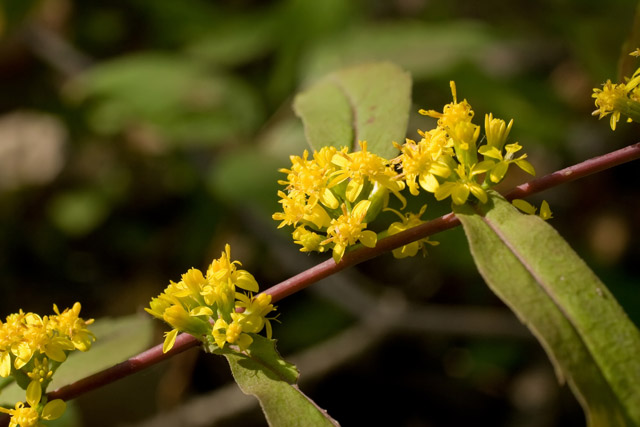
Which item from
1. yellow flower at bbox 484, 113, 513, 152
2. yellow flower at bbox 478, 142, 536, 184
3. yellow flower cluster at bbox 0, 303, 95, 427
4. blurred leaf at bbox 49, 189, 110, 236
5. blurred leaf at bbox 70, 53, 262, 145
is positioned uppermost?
yellow flower at bbox 484, 113, 513, 152

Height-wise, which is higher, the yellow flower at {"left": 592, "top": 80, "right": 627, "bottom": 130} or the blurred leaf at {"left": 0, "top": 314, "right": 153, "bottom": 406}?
the yellow flower at {"left": 592, "top": 80, "right": 627, "bottom": 130}

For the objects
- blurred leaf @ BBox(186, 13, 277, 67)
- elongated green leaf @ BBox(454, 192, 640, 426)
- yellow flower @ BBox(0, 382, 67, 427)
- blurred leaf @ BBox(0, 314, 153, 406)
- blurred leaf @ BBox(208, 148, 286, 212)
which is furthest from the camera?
blurred leaf @ BBox(186, 13, 277, 67)

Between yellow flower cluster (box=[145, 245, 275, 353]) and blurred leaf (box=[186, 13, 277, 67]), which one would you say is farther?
blurred leaf (box=[186, 13, 277, 67])

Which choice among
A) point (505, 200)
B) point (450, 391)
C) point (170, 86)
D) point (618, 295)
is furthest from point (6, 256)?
point (505, 200)

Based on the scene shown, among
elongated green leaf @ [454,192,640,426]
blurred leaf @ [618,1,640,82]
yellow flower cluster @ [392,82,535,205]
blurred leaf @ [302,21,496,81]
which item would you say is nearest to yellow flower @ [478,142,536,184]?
yellow flower cluster @ [392,82,535,205]

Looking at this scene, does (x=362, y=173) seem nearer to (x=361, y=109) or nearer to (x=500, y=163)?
(x=500, y=163)

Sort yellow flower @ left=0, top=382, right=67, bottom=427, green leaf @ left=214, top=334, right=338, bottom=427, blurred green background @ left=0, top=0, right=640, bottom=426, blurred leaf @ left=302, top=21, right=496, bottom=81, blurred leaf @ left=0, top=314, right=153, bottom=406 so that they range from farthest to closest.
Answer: blurred green background @ left=0, top=0, right=640, bottom=426 → blurred leaf @ left=302, top=21, right=496, bottom=81 → blurred leaf @ left=0, top=314, right=153, bottom=406 → yellow flower @ left=0, top=382, right=67, bottom=427 → green leaf @ left=214, top=334, right=338, bottom=427

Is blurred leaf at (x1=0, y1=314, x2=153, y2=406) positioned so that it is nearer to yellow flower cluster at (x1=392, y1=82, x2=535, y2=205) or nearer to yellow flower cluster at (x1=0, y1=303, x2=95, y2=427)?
yellow flower cluster at (x1=0, y1=303, x2=95, y2=427)

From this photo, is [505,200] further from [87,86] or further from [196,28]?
[196,28]

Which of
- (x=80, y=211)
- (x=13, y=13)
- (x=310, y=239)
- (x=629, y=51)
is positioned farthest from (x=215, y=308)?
(x=80, y=211)
